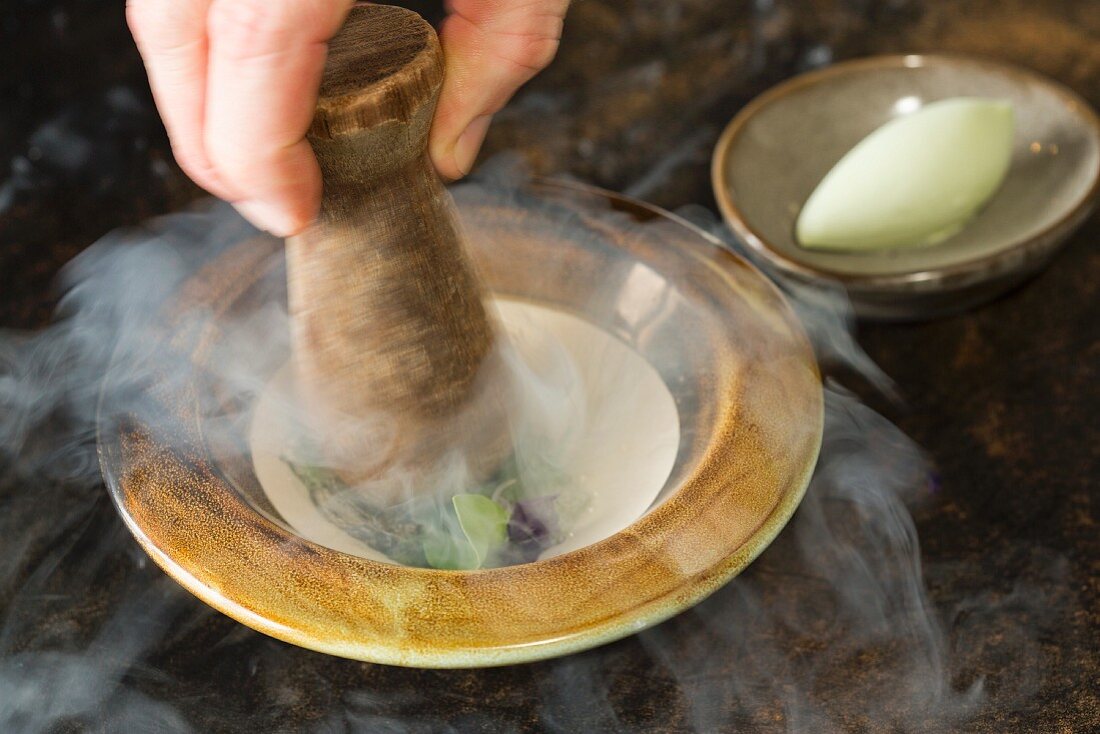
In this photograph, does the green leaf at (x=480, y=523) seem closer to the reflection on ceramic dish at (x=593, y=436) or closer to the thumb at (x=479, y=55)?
the reflection on ceramic dish at (x=593, y=436)

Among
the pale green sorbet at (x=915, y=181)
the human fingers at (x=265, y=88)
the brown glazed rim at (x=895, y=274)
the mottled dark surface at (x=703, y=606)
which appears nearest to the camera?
the human fingers at (x=265, y=88)

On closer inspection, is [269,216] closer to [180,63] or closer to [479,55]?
[180,63]

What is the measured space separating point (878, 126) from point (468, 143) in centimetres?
78

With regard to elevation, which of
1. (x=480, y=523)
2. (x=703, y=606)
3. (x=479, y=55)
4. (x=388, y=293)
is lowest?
(x=703, y=606)

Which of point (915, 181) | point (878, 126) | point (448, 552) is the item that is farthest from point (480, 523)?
point (878, 126)

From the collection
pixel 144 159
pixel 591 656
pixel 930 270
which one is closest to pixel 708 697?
pixel 591 656

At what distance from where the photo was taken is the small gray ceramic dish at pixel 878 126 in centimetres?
122

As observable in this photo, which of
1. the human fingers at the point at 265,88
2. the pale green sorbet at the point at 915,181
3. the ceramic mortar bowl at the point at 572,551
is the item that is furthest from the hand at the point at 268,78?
the pale green sorbet at the point at 915,181

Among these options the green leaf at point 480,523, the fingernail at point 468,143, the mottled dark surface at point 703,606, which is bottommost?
the mottled dark surface at point 703,606

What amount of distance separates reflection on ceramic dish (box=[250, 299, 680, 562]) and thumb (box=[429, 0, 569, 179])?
7.3 inches

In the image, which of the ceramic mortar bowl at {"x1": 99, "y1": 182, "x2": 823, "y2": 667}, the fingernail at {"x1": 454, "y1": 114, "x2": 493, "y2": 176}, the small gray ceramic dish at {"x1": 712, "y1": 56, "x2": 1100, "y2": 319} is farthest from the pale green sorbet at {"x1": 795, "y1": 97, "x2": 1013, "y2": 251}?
the fingernail at {"x1": 454, "y1": 114, "x2": 493, "y2": 176}

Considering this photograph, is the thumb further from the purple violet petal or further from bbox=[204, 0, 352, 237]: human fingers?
the purple violet petal

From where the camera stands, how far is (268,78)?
2.40ft

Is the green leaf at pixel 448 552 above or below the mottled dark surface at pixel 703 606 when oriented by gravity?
above
